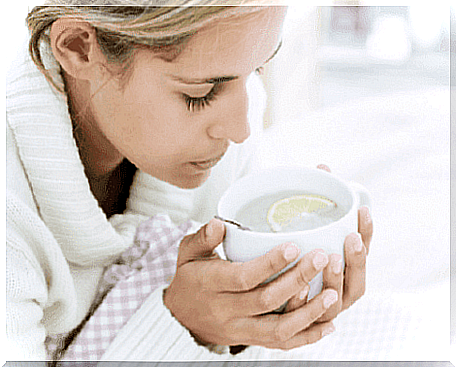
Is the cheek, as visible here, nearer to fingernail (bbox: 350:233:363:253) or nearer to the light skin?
the light skin

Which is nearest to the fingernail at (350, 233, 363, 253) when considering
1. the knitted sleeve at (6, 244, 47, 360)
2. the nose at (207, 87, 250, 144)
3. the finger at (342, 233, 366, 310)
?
the finger at (342, 233, 366, 310)

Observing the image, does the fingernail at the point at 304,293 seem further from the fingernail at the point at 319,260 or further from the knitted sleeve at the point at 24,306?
the knitted sleeve at the point at 24,306

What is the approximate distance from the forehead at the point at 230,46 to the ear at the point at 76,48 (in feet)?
0.17

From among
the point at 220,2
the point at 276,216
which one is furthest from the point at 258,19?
the point at 276,216

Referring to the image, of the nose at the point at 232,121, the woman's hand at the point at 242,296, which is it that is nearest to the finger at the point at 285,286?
the woman's hand at the point at 242,296

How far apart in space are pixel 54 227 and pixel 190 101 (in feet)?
0.43

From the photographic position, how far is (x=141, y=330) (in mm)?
385

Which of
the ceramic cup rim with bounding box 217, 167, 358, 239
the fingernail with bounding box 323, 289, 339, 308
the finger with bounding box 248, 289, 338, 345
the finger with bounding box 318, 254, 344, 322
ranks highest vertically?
the ceramic cup rim with bounding box 217, 167, 358, 239

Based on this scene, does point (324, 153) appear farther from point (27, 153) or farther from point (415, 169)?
point (27, 153)

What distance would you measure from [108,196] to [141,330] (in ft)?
0.33

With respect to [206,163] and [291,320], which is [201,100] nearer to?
[206,163]

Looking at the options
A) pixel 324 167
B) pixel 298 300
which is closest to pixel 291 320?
pixel 298 300

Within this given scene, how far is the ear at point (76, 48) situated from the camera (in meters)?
0.35

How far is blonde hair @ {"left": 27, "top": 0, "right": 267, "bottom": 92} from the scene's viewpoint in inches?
13.0
